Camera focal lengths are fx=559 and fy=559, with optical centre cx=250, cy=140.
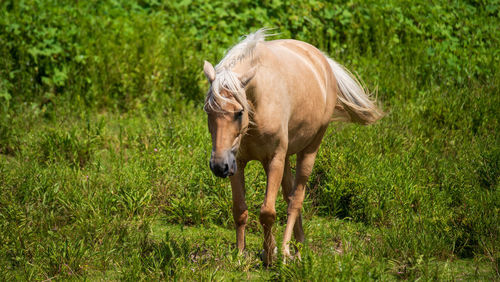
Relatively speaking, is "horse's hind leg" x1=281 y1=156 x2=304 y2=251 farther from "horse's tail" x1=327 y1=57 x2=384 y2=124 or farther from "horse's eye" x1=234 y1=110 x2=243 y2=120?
"horse's eye" x1=234 y1=110 x2=243 y2=120

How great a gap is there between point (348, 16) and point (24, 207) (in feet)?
20.2

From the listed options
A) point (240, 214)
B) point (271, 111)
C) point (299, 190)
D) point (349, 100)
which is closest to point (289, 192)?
point (299, 190)

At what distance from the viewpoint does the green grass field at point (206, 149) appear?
429 centimetres

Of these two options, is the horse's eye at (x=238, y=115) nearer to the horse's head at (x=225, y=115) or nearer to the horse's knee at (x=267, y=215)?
the horse's head at (x=225, y=115)

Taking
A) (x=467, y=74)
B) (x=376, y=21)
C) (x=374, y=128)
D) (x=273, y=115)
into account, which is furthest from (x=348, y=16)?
(x=273, y=115)

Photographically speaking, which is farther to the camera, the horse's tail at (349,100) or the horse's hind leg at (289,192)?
the horse's tail at (349,100)

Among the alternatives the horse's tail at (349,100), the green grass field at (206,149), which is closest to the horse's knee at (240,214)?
the green grass field at (206,149)

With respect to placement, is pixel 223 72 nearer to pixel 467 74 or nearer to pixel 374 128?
pixel 374 128

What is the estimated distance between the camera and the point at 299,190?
4.68 m

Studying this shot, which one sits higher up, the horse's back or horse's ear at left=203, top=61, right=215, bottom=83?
horse's ear at left=203, top=61, right=215, bottom=83

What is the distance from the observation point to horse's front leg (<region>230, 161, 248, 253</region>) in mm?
4246

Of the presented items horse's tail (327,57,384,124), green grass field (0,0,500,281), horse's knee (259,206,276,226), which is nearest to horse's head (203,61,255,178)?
horse's knee (259,206,276,226)

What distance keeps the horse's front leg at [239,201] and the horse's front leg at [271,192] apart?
0.17 meters

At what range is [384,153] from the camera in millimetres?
6469
